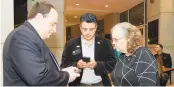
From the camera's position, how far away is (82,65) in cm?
260

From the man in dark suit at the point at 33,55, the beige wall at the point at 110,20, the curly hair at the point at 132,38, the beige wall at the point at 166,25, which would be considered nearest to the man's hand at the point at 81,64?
the curly hair at the point at 132,38

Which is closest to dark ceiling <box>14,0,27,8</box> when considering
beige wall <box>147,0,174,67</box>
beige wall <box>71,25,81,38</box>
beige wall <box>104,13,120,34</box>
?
beige wall <box>147,0,174,67</box>

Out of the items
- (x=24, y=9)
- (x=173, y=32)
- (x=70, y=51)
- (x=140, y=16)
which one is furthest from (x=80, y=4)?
(x=70, y=51)

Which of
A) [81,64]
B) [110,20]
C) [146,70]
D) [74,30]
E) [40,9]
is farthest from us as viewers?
[74,30]

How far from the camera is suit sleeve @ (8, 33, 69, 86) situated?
151cm

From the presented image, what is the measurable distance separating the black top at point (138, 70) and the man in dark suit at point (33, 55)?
410 mm

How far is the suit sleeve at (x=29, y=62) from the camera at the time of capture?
151 cm

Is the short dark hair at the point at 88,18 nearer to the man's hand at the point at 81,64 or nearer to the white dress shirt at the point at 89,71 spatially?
the white dress shirt at the point at 89,71

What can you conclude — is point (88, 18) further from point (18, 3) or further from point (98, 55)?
point (18, 3)

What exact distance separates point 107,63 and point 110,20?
11984mm

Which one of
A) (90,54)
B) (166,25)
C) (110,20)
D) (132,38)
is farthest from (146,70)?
(110,20)

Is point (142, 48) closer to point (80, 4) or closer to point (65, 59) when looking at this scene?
point (65, 59)

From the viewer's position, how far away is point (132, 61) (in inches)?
76.6

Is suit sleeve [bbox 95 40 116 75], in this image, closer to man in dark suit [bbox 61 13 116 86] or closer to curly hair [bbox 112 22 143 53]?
man in dark suit [bbox 61 13 116 86]
